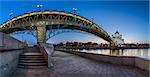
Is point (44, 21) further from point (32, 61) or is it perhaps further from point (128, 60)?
point (128, 60)

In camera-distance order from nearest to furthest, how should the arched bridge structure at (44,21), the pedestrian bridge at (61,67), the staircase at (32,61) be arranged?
the pedestrian bridge at (61,67) < the staircase at (32,61) < the arched bridge structure at (44,21)

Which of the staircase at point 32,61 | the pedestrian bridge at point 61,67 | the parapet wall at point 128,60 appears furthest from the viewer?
the staircase at point 32,61

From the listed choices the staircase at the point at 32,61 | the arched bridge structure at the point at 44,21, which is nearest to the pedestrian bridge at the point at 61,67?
the staircase at the point at 32,61

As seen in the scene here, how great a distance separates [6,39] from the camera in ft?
49.3

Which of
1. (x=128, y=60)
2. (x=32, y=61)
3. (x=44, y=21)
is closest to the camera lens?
(x=128, y=60)

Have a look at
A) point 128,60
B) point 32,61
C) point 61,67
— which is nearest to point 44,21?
point 32,61

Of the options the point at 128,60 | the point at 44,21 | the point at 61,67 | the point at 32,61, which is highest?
the point at 44,21

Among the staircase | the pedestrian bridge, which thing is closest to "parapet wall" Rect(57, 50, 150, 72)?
the pedestrian bridge

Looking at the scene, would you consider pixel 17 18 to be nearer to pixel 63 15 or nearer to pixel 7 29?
pixel 7 29

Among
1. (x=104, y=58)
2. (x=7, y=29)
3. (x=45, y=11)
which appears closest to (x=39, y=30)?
(x=45, y=11)

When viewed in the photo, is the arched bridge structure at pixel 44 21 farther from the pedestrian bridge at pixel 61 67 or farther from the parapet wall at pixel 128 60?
the parapet wall at pixel 128 60

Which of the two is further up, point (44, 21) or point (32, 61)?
point (44, 21)

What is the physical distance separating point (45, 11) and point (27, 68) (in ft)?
266

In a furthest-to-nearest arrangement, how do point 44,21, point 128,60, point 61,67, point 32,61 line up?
point 44,21, point 32,61, point 61,67, point 128,60
